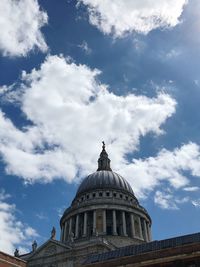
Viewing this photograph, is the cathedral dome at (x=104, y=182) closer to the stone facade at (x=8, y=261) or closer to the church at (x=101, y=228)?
the church at (x=101, y=228)

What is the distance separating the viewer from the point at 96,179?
254ft

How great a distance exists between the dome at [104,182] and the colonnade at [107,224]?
21.9 ft

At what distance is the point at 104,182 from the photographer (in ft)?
249

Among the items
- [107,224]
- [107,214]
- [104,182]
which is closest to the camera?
[107,224]

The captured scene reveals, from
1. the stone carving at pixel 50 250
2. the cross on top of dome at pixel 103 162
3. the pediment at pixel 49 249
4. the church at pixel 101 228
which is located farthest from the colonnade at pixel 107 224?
the cross on top of dome at pixel 103 162

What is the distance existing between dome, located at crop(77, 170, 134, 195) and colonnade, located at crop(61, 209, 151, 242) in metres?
6.68

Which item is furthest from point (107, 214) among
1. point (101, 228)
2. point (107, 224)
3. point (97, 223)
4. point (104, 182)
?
point (104, 182)

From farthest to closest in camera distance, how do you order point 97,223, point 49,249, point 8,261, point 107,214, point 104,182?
1. point 104,182
2. point 107,214
3. point 97,223
4. point 49,249
5. point 8,261

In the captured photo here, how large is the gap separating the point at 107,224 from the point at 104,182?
415 inches

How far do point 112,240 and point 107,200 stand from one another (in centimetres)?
972

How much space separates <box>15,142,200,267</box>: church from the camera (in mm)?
34500

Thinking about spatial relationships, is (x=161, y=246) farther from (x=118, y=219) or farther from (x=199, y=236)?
(x=118, y=219)

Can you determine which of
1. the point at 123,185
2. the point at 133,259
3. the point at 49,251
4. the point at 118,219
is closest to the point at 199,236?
the point at 133,259

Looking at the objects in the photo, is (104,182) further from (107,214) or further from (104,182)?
(107,214)
